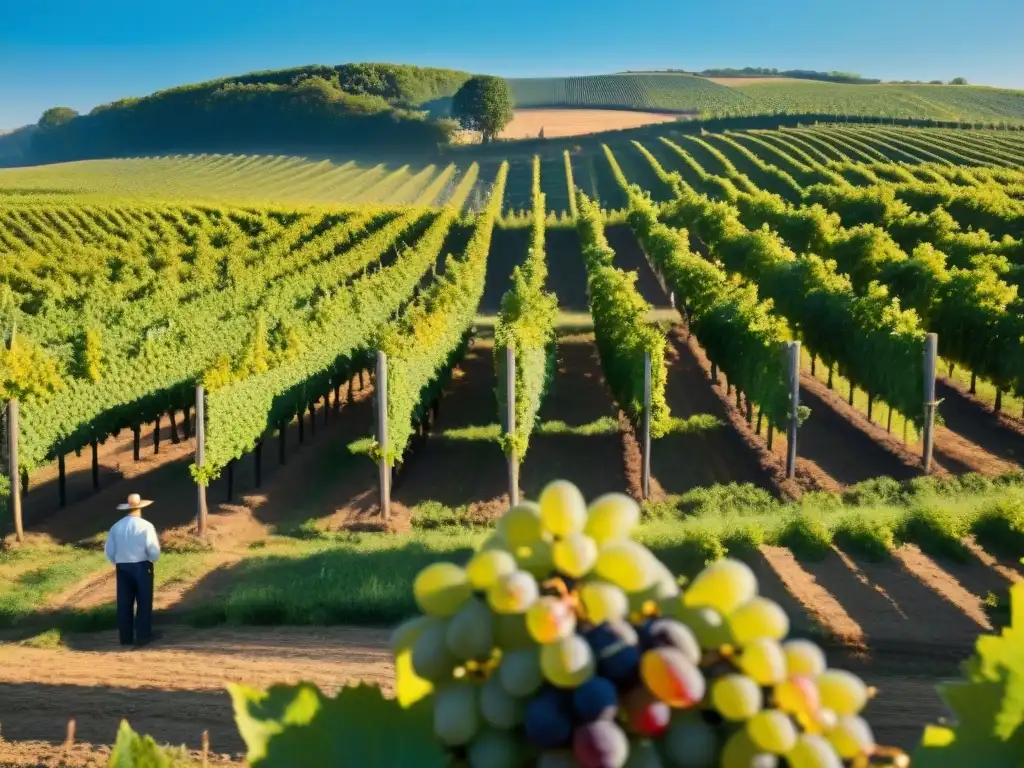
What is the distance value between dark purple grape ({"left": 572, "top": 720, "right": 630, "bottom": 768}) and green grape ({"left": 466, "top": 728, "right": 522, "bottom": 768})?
14cm

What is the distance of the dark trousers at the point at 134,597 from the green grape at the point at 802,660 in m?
8.49

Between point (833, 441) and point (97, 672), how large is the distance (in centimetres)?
1273

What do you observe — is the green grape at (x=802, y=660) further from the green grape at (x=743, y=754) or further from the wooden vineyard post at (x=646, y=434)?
the wooden vineyard post at (x=646, y=434)

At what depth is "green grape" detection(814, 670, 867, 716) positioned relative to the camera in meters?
1.71

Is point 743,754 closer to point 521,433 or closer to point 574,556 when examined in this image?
point 574,556

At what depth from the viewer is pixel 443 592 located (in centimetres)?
182

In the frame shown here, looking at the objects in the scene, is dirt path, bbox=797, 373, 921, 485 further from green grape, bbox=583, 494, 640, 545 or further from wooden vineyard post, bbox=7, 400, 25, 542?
green grape, bbox=583, 494, 640, 545

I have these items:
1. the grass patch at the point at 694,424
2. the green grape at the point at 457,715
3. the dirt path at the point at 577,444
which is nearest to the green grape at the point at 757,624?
the green grape at the point at 457,715

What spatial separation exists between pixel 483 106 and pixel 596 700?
9843 centimetres

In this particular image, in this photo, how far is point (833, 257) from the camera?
100 ft

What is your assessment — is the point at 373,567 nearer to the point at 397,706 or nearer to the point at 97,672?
the point at 97,672

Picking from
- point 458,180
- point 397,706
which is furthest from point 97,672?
point 458,180

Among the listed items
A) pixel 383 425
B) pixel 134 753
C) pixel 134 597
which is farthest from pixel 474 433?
pixel 134 753

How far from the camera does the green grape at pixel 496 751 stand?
5.65 ft
